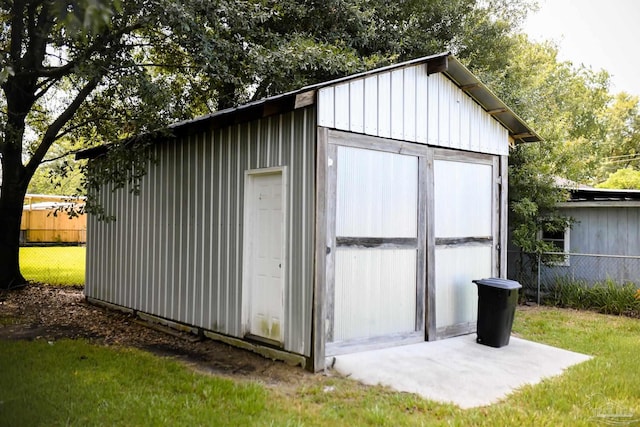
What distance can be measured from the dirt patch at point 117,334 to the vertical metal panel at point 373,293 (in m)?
0.83

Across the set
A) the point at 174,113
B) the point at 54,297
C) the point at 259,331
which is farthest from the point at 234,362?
the point at 54,297

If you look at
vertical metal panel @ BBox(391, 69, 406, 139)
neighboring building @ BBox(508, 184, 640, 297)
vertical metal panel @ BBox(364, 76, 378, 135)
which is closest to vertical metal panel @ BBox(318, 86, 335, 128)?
vertical metal panel @ BBox(364, 76, 378, 135)

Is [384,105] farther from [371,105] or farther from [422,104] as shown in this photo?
[422,104]

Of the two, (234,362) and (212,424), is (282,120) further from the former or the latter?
(212,424)

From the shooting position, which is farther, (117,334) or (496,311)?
(117,334)

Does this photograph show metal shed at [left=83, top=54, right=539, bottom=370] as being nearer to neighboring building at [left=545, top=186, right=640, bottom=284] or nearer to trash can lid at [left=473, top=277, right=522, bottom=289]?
trash can lid at [left=473, top=277, right=522, bottom=289]

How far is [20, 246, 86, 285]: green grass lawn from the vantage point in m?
13.5

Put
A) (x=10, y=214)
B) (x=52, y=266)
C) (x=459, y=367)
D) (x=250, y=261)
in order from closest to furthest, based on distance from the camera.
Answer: (x=459, y=367) < (x=250, y=261) < (x=10, y=214) < (x=52, y=266)

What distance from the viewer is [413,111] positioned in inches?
259

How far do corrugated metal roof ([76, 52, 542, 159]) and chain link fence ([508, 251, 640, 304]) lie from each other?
3971mm

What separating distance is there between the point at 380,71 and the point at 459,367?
346 cm

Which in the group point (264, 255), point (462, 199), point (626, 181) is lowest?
point (264, 255)

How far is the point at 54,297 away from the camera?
10.5m

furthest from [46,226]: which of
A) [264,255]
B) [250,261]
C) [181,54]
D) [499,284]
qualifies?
[499,284]
